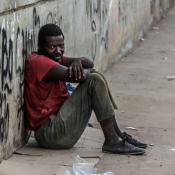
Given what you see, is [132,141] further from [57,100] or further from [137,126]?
[137,126]

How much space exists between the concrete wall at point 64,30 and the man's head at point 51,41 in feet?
0.41

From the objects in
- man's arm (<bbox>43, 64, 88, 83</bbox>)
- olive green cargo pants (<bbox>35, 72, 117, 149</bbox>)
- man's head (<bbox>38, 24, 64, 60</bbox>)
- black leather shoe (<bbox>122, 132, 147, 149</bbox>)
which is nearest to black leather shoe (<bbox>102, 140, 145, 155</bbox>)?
black leather shoe (<bbox>122, 132, 147, 149</bbox>)

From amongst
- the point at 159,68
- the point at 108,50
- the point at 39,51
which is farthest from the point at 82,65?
the point at 159,68

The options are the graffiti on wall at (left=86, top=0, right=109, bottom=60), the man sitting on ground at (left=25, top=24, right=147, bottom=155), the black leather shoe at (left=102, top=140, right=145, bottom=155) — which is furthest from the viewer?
the graffiti on wall at (left=86, top=0, right=109, bottom=60)

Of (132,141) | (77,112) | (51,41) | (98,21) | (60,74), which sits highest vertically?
(51,41)

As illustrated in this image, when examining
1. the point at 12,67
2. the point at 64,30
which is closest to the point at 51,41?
the point at 12,67

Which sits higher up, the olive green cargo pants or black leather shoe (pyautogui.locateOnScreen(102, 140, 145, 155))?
the olive green cargo pants

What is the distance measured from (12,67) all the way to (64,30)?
2037mm

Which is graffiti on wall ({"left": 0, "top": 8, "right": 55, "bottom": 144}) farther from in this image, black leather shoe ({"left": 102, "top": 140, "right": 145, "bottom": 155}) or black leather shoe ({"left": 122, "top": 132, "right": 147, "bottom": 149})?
black leather shoe ({"left": 122, "top": 132, "right": 147, "bottom": 149})

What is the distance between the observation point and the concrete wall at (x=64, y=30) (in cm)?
521

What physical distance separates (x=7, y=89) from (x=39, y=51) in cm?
65

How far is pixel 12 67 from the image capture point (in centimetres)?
532

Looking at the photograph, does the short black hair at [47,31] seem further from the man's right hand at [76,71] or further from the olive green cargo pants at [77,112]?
the olive green cargo pants at [77,112]

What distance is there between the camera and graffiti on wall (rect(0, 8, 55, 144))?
514cm
